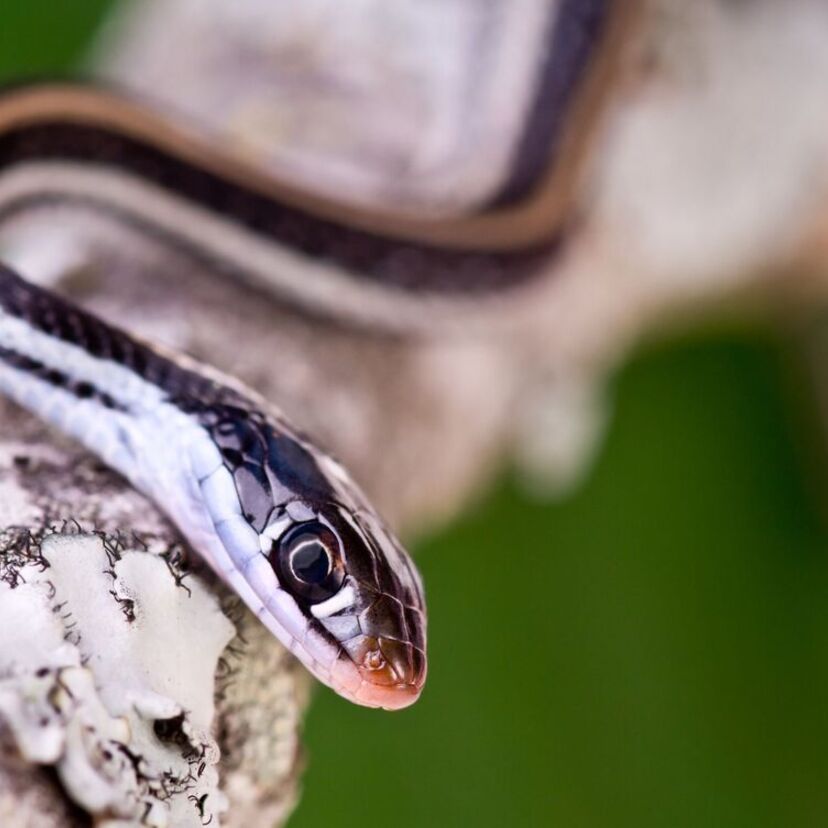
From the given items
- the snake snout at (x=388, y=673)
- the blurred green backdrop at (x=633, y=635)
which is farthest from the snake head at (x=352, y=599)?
the blurred green backdrop at (x=633, y=635)

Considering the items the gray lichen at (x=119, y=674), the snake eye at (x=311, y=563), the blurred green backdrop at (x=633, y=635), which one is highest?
the snake eye at (x=311, y=563)

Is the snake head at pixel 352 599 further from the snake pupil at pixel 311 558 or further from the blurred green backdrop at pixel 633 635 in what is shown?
the blurred green backdrop at pixel 633 635

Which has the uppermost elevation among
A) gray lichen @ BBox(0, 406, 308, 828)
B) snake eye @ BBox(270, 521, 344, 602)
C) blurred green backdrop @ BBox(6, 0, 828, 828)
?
snake eye @ BBox(270, 521, 344, 602)

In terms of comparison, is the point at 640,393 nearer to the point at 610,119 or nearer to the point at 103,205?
the point at 610,119

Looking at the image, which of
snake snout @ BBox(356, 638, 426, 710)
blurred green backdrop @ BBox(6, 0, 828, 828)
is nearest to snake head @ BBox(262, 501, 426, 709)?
snake snout @ BBox(356, 638, 426, 710)

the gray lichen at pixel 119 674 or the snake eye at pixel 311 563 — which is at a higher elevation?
the snake eye at pixel 311 563

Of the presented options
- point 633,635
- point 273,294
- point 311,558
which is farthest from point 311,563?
point 633,635

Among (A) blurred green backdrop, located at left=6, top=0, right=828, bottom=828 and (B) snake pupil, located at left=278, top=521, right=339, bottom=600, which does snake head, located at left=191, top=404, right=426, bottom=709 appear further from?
(A) blurred green backdrop, located at left=6, top=0, right=828, bottom=828

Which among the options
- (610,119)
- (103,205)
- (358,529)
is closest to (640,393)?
(610,119)
